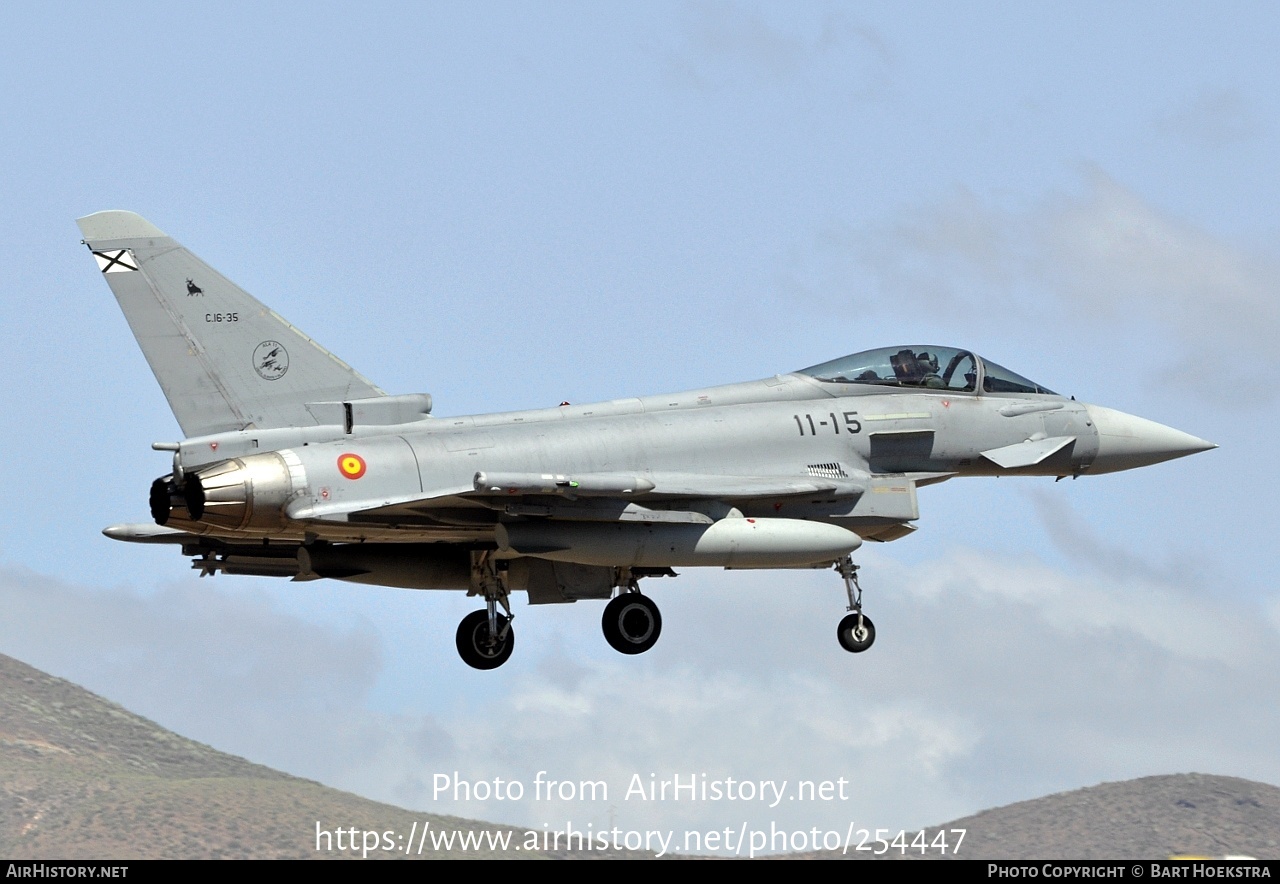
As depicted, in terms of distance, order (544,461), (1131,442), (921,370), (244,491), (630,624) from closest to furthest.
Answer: (244,491) → (544,461) → (630,624) → (921,370) → (1131,442)

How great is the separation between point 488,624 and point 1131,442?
31.5 feet

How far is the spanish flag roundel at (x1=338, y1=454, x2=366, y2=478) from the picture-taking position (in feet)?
80.6

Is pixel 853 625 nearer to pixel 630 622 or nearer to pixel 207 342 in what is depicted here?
pixel 630 622

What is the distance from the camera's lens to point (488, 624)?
1095 inches

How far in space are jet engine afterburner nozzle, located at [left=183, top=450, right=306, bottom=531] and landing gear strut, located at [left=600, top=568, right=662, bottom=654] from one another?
5.23m

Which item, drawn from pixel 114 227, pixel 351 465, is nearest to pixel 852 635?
pixel 351 465

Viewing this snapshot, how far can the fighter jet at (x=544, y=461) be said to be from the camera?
2472cm

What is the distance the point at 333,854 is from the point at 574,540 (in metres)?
54.7

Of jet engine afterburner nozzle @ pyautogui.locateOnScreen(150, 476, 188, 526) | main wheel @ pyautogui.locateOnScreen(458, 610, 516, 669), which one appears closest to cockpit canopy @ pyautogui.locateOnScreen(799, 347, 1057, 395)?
main wheel @ pyautogui.locateOnScreen(458, 610, 516, 669)

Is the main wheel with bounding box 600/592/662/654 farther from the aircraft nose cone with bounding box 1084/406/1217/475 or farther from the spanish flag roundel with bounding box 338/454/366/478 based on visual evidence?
the aircraft nose cone with bounding box 1084/406/1217/475

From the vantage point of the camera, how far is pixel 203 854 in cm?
7594

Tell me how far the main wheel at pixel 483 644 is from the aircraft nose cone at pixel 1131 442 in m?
8.71

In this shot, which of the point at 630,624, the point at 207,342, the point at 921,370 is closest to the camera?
→ the point at 207,342
